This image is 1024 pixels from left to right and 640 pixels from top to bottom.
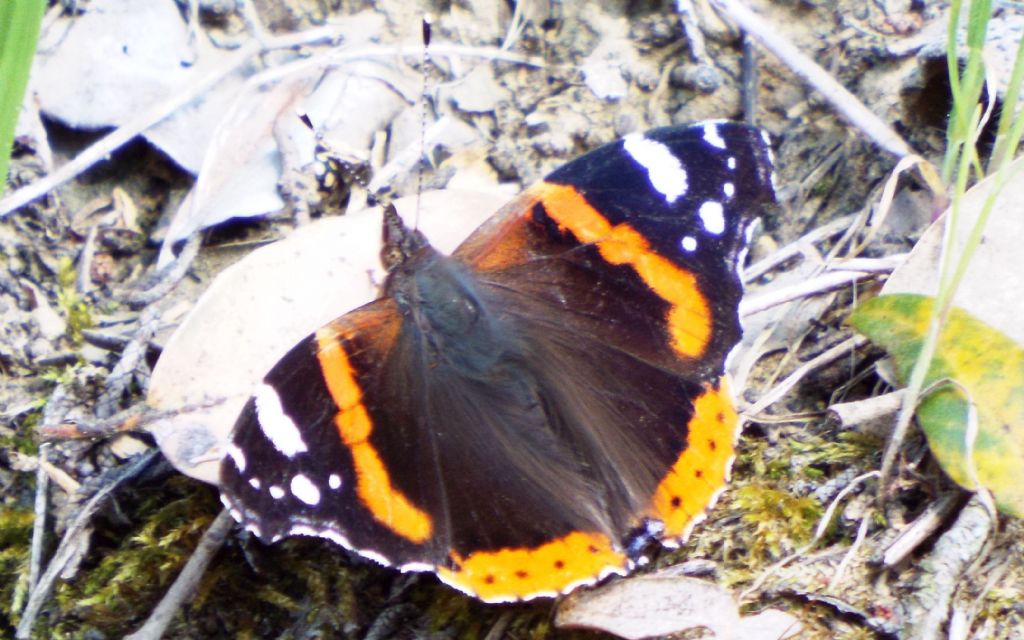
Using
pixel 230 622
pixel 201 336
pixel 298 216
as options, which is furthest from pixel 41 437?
pixel 298 216

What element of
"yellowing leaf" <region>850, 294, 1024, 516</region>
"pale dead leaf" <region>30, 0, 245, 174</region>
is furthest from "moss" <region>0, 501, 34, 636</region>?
"yellowing leaf" <region>850, 294, 1024, 516</region>

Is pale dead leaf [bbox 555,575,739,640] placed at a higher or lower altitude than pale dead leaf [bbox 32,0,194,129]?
lower

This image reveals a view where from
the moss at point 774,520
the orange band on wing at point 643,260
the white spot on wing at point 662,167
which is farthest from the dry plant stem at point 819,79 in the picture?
the moss at point 774,520

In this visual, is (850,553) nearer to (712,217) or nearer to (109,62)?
(712,217)

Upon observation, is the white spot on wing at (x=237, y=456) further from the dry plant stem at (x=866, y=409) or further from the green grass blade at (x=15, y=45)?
the dry plant stem at (x=866, y=409)

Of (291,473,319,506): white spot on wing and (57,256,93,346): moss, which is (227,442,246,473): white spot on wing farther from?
(57,256,93,346): moss
